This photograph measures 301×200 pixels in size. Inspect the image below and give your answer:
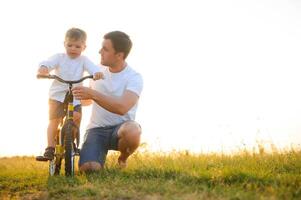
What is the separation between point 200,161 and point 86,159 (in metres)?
1.74

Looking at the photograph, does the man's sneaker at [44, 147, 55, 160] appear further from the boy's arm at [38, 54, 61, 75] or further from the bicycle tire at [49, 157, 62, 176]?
the boy's arm at [38, 54, 61, 75]

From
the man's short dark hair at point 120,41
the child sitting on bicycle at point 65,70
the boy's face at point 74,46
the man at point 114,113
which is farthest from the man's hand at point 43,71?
the man's short dark hair at point 120,41

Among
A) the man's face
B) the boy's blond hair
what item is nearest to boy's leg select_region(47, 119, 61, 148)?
→ the man's face

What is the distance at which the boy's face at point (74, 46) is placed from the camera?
7199 mm

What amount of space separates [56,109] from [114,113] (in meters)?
0.93

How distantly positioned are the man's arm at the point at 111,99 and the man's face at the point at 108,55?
1.95ft

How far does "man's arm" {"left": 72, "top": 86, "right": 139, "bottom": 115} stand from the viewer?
6398 millimetres

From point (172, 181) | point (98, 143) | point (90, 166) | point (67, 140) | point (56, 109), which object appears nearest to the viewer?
point (172, 181)

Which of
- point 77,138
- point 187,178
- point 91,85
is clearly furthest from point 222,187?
point 91,85

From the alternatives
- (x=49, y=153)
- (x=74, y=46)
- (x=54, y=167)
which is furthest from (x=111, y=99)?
(x=54, y=167)

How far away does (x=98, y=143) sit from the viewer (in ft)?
23.6

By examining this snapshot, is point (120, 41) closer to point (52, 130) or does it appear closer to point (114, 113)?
→ point (114, 113)

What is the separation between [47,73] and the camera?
7008mm

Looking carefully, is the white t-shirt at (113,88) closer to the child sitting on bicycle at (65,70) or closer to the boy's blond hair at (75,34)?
the child sitting on bicycle at (65,70)
